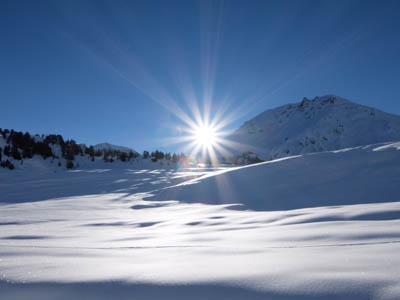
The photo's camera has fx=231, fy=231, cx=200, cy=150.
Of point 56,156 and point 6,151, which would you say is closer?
point 6,151

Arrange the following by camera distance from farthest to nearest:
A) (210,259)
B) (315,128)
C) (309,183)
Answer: (315,128), (309,183), (210,259)

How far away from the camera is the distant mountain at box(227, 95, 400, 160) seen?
125 ft

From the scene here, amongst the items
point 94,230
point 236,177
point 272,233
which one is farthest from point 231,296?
point 236,177

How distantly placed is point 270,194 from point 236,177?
1204 millimetres

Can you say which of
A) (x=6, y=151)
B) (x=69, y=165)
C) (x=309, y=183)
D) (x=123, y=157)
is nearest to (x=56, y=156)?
(x=69, y=165)

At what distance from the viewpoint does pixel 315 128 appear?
45.4m

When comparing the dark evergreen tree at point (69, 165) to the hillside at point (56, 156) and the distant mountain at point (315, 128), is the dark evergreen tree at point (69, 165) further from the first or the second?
the distant mountain at point (315, 128)

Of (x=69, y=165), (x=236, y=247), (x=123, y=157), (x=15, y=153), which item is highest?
(x=15, y=153)

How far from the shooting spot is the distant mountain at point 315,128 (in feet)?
125

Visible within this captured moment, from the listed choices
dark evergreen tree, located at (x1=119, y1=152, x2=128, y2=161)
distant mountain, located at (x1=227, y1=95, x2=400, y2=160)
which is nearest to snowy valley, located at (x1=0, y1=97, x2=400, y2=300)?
dark evergreen tree, located at (x1=119, y1=152, x2=128, y2=161)

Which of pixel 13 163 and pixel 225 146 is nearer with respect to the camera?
pixel 13 163

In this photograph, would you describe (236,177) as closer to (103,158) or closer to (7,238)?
(7,238)

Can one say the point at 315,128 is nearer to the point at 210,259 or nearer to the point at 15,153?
the point at 15,153

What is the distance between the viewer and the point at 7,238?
1.75 meters
